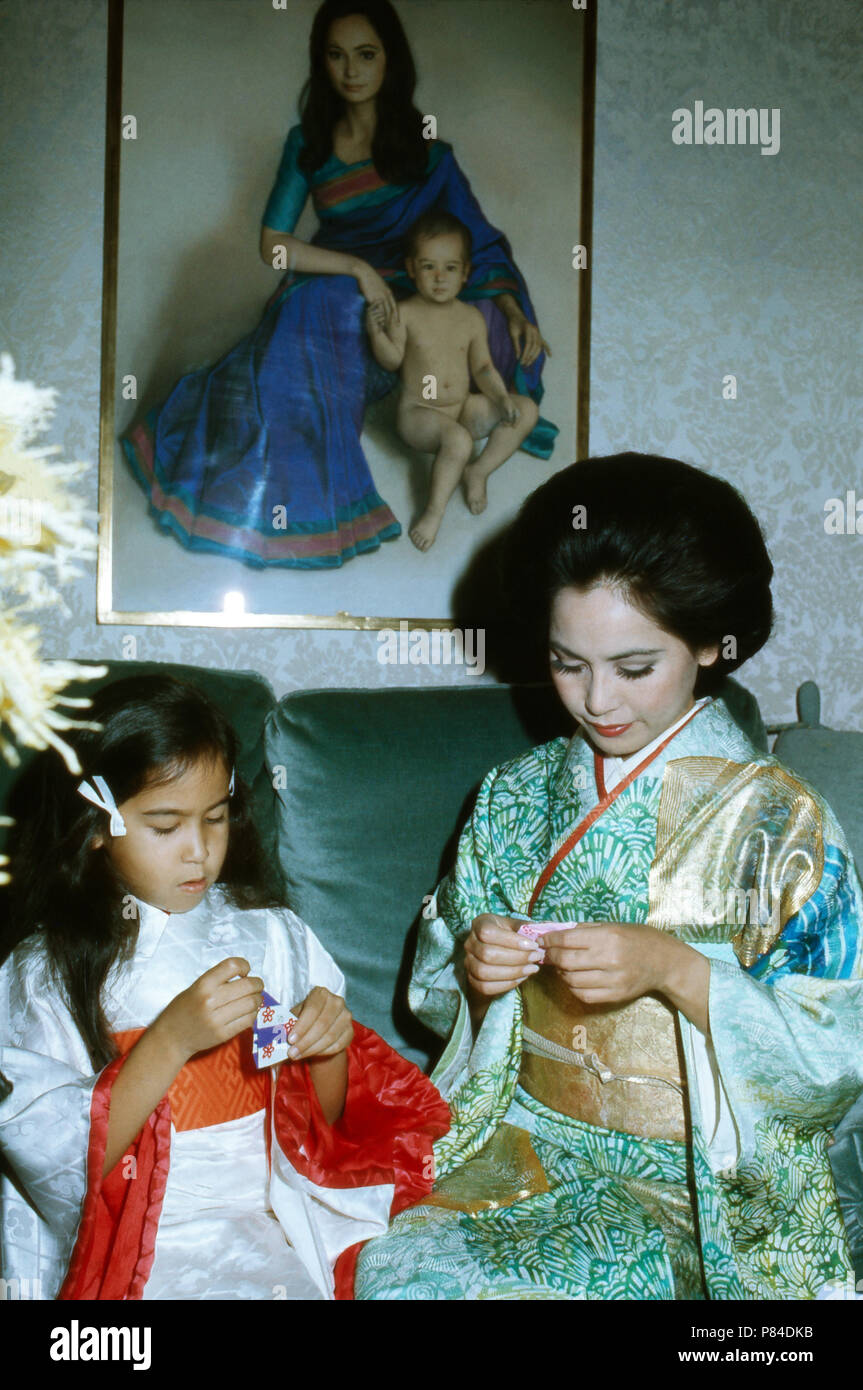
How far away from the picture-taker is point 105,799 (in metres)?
1.06

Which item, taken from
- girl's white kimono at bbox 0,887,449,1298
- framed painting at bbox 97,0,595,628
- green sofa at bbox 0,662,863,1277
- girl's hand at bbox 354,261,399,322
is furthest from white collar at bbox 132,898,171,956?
girl's hand at bbox 354,261,399,322

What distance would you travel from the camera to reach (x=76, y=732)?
44.4 inches

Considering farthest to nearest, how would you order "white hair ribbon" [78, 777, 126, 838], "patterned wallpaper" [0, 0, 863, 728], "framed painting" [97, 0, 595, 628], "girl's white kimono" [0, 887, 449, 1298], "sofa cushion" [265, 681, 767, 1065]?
1. "patterned wallpaper" [0, 0, 863, 728]
2. "framed painting" [97, 0, 595, 628]
3. "sofa cushion" [265, 681, 767, 1065]
4. "white hair ribbon" [78, 777, 126, 838]
5. "girl's white kimono" [0, 887, 449, 1298]

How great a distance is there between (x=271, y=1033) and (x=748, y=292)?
4.66 feet

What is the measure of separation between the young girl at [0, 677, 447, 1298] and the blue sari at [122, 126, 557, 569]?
0.56 meters

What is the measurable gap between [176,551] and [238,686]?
1.00 ft

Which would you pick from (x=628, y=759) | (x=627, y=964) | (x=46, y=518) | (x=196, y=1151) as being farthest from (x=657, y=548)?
(x=46, y=518)

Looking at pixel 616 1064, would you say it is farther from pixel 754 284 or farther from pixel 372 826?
pixel 754 284

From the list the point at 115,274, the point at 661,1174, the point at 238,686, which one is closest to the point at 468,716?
the point at 238,686

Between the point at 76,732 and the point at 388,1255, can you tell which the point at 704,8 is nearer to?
the point at 76,732

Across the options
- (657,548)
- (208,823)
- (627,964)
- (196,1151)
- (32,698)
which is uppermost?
(657,548)

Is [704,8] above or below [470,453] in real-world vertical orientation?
above

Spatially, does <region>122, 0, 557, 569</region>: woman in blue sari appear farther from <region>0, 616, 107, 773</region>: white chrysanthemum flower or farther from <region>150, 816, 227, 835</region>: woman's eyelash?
<region>150, 816, 227, 835</region>: woman's eyelash

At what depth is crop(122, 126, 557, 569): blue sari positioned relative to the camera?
5.37 ft
